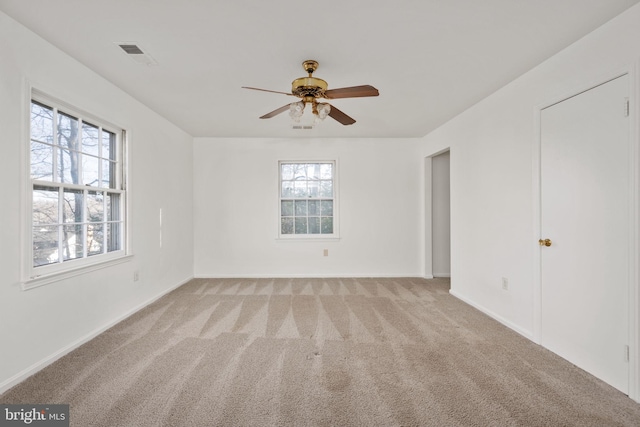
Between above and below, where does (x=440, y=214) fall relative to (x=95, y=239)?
above

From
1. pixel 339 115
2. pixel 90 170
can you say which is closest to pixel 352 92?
pixel 339 115

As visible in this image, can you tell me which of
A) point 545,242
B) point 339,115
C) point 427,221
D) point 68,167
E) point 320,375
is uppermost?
point 339,115

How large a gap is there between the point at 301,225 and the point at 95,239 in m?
3.00

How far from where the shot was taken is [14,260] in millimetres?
1959

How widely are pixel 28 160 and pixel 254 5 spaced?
6.25 feet

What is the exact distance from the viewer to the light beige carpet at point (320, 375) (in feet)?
5.46

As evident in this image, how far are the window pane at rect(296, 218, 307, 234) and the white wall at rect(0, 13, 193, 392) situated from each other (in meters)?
2.01

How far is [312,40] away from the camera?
2.15m

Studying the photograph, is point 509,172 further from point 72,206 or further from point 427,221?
point 72,206

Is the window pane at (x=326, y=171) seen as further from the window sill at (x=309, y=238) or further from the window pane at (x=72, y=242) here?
the window pane at (x=72, y=242)

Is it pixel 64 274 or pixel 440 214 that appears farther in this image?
pixel 440 214

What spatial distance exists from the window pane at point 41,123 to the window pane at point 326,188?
3.60 meters

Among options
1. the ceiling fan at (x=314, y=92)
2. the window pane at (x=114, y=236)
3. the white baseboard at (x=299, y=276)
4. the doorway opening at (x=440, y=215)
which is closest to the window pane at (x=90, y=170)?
the window pane at (x=114, y=236)

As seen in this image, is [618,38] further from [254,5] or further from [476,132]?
[254,5]
